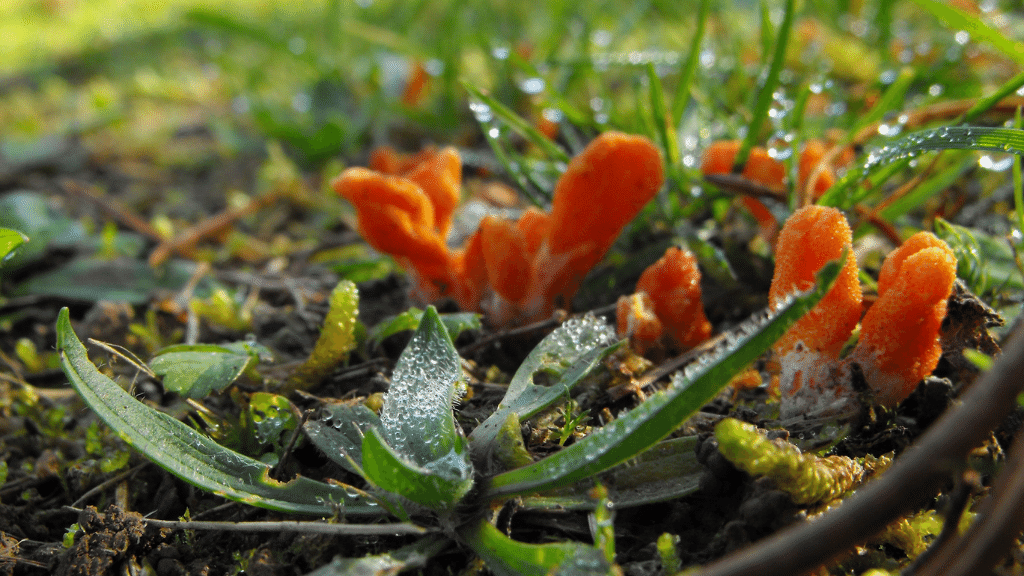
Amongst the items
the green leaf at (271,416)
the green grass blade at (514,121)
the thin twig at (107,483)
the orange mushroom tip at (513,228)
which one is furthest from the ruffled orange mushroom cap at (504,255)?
the thin twig at (107,483)

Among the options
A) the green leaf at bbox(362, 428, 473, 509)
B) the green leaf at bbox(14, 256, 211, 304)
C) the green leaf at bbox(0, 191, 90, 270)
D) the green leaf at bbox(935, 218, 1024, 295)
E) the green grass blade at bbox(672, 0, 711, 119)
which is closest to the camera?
the green leaf at bbox(362, 428, 473, 509)

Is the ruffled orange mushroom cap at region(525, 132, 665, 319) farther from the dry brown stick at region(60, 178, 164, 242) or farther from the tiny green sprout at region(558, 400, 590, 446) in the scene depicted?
the dry brown stick at region(60, 178, 164, 242)

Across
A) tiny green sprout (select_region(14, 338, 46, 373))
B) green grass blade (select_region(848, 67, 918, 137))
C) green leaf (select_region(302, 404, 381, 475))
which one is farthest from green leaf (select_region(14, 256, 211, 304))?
green grass blade (select_region(848, 67, 918, 137))

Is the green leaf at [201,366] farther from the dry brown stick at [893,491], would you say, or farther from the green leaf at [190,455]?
the dry brown stick at [893,491]

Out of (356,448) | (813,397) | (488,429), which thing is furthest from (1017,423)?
(356,448)

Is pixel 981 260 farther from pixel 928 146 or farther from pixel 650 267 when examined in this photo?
pixel 650 267

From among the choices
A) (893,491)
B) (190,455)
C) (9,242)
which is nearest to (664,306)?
(893,491)

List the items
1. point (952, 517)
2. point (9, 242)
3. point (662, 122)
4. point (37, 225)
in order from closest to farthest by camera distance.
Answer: point (952, 517)
point (9, 242)
point (662, 122)
point (37, 225)
